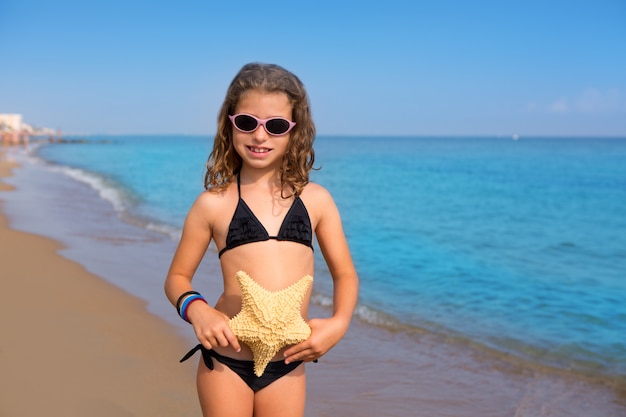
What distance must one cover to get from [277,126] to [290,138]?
13 cm

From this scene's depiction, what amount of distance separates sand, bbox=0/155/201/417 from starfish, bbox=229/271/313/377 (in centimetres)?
213

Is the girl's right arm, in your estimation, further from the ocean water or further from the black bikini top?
the ocean water

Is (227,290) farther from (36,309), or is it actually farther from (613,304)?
(613,304)

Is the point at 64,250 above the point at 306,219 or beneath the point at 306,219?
beneath

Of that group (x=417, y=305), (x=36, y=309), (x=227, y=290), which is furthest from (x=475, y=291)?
(x=227, y=290)

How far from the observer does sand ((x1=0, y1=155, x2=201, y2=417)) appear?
4133mm

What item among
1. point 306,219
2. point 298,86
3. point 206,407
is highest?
point 298,86

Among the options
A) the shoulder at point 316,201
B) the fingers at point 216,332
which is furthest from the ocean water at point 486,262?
the fingers at point 216,332

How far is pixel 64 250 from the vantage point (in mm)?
Answer: 9039

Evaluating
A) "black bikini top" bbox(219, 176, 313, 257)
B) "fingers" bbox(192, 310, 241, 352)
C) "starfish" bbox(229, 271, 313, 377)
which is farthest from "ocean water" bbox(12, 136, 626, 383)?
"fingers" bbox(192, 310, 241, 352)

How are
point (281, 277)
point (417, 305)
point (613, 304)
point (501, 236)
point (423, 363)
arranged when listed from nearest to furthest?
1. point (281, 277)
2. point (423, 363)
3. point (417, 305)
4. point (613, 304)
5. point (501, 236)

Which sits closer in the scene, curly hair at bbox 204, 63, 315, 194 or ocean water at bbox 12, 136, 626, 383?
curly hair at bbox 204, 63, 315, 194

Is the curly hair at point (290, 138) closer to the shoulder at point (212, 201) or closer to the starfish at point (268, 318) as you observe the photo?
the shoulder at point (212, 201)

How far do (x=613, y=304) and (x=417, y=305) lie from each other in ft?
9.32
